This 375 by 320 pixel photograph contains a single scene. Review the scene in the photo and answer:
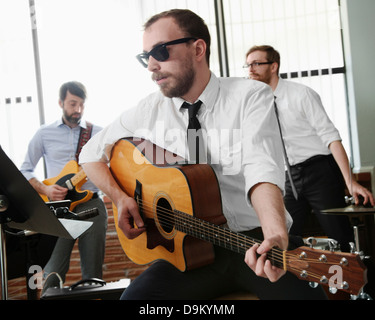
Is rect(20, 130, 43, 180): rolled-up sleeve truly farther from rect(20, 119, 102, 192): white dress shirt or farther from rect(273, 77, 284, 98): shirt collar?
rect(273, 77, 284, 98): shirt collar

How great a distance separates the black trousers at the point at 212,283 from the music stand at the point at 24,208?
26 centimetres

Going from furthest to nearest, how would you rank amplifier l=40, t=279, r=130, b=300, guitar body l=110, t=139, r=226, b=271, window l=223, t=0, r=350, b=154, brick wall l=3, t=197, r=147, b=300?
window l=223, t=0, r=350, b=154 → brick wall l=3, t=197, r=147, b=300 → amplifier l=40, t=279, r=130, b=300 → guitar body l=110, t=139, r=226, b=271

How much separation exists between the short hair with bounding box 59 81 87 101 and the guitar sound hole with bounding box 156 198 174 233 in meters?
1.41

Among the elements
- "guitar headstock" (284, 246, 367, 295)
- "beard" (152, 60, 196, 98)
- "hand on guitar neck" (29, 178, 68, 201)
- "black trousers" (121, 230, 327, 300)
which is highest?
"beard" (152, 60, 196, 98)

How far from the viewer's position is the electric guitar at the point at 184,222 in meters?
0.90

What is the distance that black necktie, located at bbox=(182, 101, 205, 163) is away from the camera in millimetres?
1375

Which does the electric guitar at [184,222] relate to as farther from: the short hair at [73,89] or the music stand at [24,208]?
the short hair at [73,89]

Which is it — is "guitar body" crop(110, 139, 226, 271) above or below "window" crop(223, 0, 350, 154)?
below

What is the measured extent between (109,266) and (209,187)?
1.82 metres

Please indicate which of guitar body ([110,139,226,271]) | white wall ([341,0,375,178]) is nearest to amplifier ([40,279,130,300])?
guitar body ([110,139,226,271])

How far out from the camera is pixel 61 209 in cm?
108

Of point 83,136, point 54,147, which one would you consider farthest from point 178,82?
point 54,147

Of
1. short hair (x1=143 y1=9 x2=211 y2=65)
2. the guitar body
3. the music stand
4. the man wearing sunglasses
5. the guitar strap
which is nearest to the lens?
the music stand
